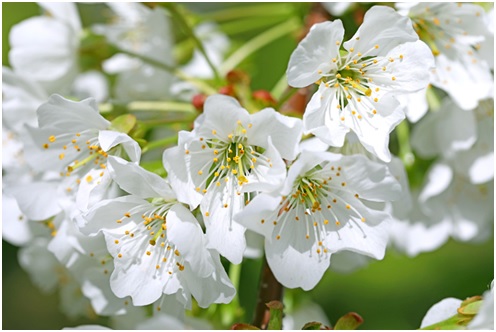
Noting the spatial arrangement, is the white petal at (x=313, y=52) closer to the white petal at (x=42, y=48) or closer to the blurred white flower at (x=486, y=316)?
the blurred white flower at (x=486, y=316)

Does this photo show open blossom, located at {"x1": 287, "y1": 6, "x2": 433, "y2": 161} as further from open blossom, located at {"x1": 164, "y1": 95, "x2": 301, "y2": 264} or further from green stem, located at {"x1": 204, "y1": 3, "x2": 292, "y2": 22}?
green stem, located at {"x1": 204, "y1": 3, "x2": 292, "y2": 22}

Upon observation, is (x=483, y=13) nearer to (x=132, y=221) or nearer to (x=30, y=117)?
(x=132, y=221)

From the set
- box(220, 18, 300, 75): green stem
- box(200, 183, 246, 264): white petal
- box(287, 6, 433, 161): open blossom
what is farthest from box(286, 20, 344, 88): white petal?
box(220, 18, 300, 75): green stem

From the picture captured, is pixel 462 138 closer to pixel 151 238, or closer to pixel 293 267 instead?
pixel 293 267

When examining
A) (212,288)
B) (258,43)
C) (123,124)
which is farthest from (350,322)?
(258,43)

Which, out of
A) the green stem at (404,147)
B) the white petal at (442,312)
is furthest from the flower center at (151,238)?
the green stem at (404,147)

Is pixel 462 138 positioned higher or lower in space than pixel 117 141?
lower
